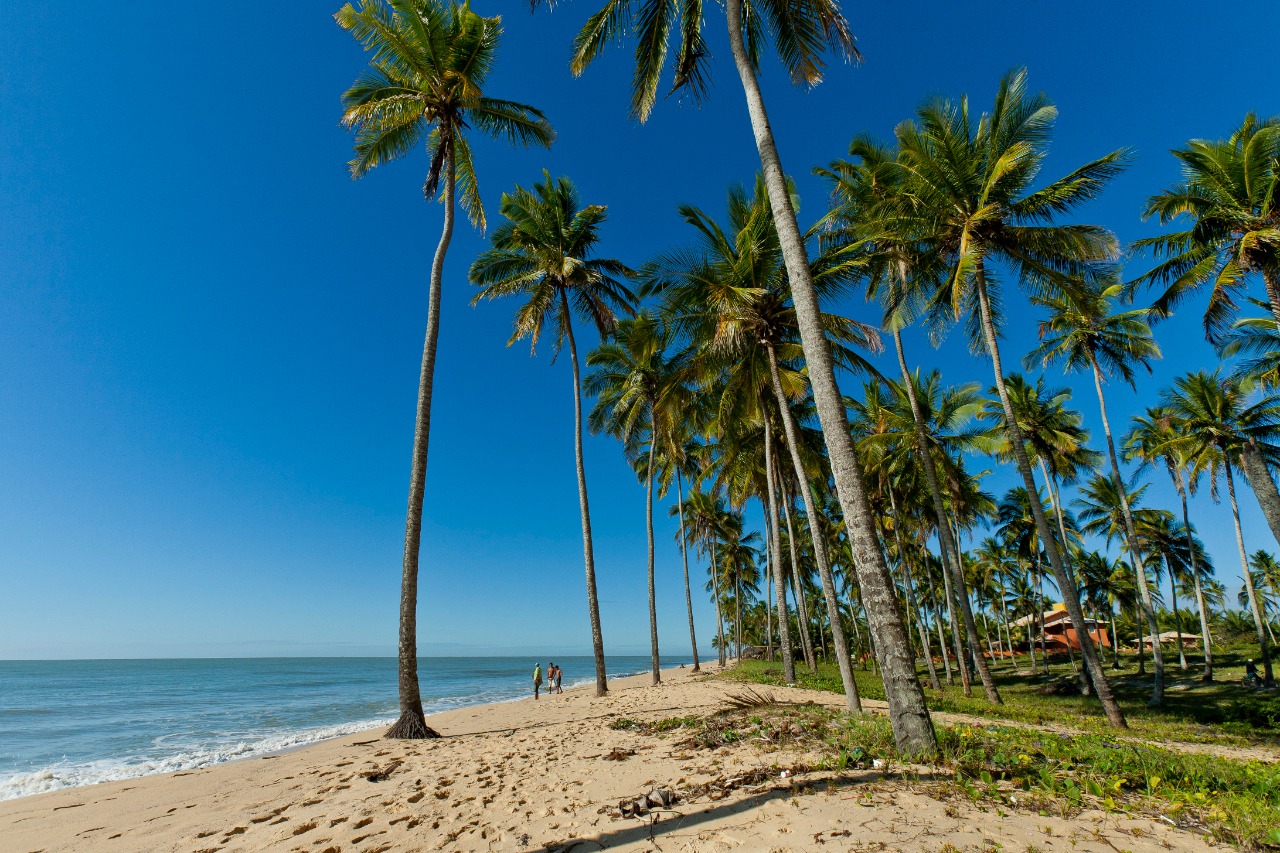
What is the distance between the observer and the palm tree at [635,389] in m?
19.1

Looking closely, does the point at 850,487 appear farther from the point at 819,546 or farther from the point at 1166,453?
the point at 1166,453

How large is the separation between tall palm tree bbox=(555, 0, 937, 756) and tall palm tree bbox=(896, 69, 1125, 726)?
525cm

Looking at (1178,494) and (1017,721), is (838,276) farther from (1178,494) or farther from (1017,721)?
(1178,494)

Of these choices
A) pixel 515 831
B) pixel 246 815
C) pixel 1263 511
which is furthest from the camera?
pixel 1263 511

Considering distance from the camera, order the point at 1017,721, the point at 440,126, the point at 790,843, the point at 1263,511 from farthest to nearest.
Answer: the point at 1263,511
the point at 440,126
the point at 1017,721
the point at 790,843

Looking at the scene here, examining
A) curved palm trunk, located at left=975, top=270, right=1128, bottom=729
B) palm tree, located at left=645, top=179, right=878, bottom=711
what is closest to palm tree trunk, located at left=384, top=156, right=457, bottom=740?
palm tree, located at left=645, top=179, right=878, bottom=711

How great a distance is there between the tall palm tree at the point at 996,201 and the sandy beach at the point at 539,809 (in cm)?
973

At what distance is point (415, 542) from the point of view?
33.1 feet

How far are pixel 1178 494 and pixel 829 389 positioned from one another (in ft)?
84.5

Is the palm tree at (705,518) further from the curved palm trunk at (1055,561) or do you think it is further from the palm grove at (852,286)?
the curved palm trunk at (1055,561)

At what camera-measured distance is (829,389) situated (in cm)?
628

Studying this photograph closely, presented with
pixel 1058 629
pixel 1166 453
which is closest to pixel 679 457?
pixel 1166 453

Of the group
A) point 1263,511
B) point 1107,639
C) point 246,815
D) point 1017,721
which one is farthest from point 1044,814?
point 1107,639

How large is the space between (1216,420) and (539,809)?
24400 millimetres
